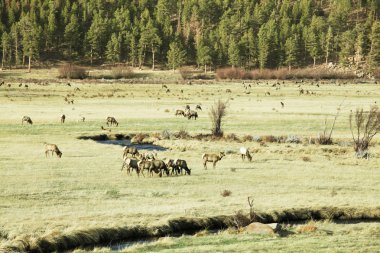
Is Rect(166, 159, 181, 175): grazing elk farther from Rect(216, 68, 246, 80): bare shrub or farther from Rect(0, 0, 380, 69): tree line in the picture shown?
Rect(0, 0, 380, 69): tree line

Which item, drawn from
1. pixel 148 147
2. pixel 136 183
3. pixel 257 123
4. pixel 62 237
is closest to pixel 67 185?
pixel 136 183

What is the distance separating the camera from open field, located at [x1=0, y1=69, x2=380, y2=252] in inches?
877

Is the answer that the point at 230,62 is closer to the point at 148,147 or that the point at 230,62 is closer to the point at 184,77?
the point at 184,77

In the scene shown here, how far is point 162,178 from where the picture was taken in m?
29.6

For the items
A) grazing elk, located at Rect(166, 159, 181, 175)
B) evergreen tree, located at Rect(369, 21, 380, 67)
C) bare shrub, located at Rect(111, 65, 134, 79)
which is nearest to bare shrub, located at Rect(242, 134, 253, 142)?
grazing elk, located at Rect(166, 159, 181, 175)

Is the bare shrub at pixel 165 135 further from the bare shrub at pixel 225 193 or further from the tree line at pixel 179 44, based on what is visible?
the tree line at pixel 179 44

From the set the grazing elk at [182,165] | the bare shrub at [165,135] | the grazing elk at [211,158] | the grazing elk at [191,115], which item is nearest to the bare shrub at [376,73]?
the grazing elk at [191,115]

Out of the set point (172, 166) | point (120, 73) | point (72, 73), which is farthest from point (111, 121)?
point (120, 73)

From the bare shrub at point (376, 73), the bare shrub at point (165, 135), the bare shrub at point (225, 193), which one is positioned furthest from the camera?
the bare shrub at point (376, 73)

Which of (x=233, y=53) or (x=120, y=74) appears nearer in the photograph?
(x=120, y=74)

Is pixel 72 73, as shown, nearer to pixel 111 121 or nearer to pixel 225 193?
pixel 111 121

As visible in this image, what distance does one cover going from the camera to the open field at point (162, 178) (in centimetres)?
2228

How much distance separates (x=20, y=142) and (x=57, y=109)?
25.6 metres

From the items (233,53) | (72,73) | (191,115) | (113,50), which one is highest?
(113,50)
